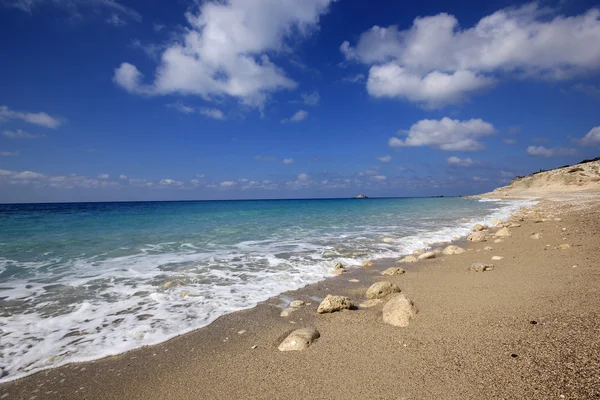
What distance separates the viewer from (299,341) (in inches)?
139

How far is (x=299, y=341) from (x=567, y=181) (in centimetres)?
7665

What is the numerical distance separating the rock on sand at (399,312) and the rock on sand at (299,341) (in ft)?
3.70

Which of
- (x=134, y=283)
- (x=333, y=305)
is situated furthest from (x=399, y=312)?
(x=134, y=283)

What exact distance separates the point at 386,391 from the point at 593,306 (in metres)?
3.18

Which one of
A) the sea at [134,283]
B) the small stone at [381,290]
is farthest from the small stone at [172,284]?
A: the small stone at [381,290]

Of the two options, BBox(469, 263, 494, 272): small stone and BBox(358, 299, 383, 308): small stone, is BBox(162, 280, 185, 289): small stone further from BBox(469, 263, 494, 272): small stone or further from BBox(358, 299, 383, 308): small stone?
BBox(469, 263, 494, 272): small stone

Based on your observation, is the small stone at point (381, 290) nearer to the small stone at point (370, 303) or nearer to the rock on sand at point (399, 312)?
the small stone at point (370, 303)

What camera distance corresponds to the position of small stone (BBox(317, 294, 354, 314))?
15.2ft

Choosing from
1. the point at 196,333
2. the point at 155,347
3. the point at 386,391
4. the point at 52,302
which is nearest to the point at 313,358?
the point at 386,391

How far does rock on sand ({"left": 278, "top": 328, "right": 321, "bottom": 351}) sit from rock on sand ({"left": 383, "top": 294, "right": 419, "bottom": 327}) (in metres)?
1.13

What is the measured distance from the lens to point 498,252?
834 centimetres

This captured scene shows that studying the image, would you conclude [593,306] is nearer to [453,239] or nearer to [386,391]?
[386,391]

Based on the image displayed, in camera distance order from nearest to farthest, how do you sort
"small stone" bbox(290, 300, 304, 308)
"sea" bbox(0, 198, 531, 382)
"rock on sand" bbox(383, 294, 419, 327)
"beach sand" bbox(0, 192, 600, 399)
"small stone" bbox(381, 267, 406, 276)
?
"beach sand" bbox(0, 192, 600, 399) < "rock on sand" bbox(383, 294, 419, 327) < "sea" bbox(0, 198, 531, 382) < "small stone" bbox(290, 300, 304, 308) < "small stone" bbox(381, 267, 406, 276)

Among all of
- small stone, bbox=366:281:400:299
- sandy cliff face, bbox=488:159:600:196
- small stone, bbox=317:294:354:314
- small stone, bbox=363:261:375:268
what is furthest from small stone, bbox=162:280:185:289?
sandy cliff face, bbox=488:159:600:196
